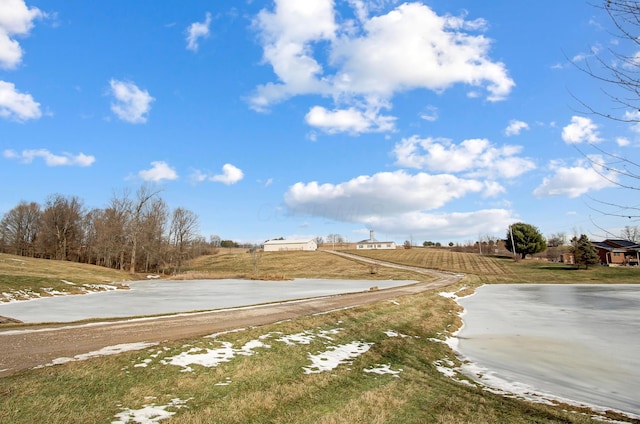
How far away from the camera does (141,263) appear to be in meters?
67.1

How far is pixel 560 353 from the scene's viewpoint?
1150 cm

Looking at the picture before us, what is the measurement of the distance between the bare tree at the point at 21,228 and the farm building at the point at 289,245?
2721 inches

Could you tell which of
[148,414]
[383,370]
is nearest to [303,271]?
[383,370]

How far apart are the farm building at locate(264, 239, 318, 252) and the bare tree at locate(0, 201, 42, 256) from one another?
69122 millimetres

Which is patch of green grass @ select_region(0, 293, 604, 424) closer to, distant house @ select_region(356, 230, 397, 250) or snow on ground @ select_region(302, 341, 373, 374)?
snow on ground @ select_region(302, 341, 373, 374)

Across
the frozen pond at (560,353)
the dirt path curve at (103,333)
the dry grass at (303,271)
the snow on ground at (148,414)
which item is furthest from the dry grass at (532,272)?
the snow on ground at (148,414)

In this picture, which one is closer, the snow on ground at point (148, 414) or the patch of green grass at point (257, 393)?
the snow on ground at point (148, 414)

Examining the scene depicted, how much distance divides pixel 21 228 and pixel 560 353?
9039 cm

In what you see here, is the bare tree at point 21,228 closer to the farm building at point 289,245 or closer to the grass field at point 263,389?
the farm building at point 289,245

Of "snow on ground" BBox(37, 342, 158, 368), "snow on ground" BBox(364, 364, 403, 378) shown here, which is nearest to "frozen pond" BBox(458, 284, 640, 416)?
"snow on ground" BBox(364, 364, 403, 378)

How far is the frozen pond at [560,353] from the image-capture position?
8125mm

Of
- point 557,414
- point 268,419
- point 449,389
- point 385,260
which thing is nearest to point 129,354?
point 268,419

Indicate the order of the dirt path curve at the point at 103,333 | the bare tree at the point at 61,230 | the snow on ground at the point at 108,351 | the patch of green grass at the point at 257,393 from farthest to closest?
the bare tree at the point at 61,230, the dirt path curve at the point at 103,333, the snow on ground at the point at 108,351, the patch of green grass at the point at 257,393

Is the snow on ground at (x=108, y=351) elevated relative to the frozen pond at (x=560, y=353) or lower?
elevated
